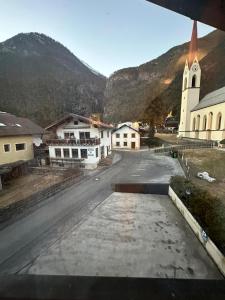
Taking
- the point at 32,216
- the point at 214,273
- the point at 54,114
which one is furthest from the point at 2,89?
the point at 214,273

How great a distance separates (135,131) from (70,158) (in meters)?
15.0

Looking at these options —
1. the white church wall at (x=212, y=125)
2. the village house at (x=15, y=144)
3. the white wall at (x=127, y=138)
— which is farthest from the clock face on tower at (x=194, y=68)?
the village house at (x=15, y=144)

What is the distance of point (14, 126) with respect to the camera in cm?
1647

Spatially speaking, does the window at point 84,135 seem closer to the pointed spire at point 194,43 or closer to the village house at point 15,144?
the village house at point 15,144

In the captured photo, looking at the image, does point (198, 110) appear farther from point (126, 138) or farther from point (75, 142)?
point (75, 142)

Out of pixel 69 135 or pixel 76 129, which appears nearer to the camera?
pixel 76 129

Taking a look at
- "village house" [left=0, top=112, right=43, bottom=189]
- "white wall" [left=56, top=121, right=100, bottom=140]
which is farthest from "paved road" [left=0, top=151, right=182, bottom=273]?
"white wall" [left=56, top=121, right=100, bottom=140]

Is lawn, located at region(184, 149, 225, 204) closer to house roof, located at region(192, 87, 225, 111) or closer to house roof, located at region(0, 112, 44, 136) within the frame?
house roof, located at region(192, 87, 225, 111)

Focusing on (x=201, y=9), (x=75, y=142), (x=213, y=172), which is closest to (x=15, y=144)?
(x=75, y=142)

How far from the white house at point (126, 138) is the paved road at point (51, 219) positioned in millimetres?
15347

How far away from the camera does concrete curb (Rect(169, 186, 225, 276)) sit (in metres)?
5.47

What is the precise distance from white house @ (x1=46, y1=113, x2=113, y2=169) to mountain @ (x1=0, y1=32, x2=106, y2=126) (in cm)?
159

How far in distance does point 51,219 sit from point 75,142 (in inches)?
434

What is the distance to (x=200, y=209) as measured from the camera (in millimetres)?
8156
